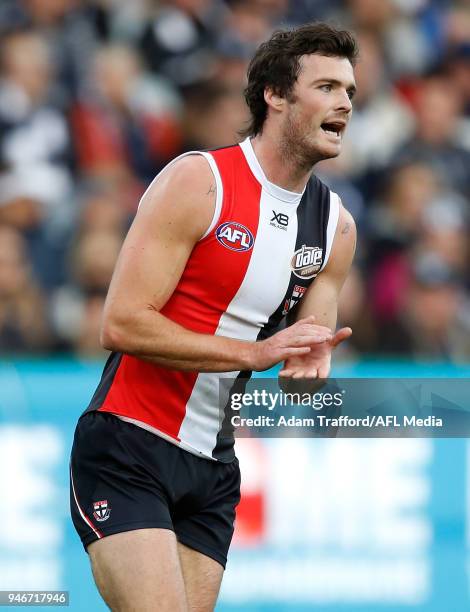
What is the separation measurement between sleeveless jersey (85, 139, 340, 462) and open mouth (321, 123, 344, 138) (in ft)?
0.84

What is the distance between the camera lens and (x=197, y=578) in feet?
13.4

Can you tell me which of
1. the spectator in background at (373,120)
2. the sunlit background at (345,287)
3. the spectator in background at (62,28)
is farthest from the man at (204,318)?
the spectator in background at (62,28)

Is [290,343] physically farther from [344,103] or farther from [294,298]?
[344,103]

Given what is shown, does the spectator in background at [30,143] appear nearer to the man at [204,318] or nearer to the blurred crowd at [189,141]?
the blurred crowd at [189,141]

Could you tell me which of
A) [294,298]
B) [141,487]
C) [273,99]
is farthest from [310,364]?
[273,99]

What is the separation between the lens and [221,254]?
154 inches

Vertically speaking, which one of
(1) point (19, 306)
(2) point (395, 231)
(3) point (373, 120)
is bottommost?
(1) point (19, 306)

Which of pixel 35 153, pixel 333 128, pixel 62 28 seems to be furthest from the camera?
pixel 62 28

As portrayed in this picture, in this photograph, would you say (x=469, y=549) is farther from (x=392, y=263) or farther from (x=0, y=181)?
(x=0, y=181)

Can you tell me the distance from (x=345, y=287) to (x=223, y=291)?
3474 millimetres

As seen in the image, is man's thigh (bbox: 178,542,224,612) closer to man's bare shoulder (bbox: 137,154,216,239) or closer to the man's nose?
man's bare shoulder (bbox: 137,154,216,239)

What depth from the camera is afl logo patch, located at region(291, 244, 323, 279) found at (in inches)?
162

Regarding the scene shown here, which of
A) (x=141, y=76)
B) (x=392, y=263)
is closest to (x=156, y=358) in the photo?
(x=392, y=263)

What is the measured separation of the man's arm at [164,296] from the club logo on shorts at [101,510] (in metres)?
0.50
